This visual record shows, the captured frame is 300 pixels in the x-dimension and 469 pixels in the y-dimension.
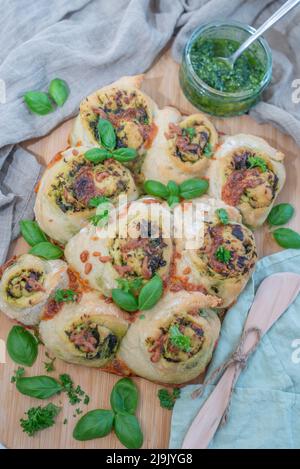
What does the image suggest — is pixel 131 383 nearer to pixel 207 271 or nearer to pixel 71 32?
pixel 207 271

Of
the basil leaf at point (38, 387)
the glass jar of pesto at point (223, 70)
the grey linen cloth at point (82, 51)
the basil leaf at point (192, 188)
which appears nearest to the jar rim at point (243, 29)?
the glass jar of pesto at point (223, 70)

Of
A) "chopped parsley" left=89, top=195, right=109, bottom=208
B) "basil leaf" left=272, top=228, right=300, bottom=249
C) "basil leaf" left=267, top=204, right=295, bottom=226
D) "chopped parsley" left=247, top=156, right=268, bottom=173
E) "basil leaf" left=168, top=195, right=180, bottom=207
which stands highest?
"chopped parsley" left=89, top=195, right=109, bottom=208

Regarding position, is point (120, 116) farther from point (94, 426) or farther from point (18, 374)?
point (94, 426)

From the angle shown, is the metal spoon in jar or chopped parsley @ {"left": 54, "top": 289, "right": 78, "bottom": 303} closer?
chopped parsley @ {"left": 54, "top": 289, "right": 78, "bottom": 303}

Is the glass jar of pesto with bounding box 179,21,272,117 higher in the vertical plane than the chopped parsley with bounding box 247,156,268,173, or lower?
higher

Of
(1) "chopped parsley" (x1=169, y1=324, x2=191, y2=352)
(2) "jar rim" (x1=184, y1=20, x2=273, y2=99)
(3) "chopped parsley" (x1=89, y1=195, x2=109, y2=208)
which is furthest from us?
(2) "jar rim" (x1=184, y1=20, x2=273, y2=99)

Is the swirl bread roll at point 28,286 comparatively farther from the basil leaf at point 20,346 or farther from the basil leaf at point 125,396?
the basil leaf at point 125,396

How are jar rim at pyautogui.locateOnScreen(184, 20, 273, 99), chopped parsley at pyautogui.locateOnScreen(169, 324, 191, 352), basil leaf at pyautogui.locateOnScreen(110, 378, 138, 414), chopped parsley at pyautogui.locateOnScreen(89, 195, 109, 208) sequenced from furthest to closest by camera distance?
jar rim at pyautogui.locateOnScreen(184, 20, 273, 99) < basil leaf at pyautogui.locateOnScreen(110, 378, 138, 414) < chopped parsley at pyautogui.locateOnScreen(89, 195, 109, 208) < chopped parsley at pyautogui.locateOnScreen(169, 324, 191, 352)

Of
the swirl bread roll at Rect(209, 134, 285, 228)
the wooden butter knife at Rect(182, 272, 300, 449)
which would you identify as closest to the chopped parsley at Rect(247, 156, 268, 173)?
the swirl bread roll at Rect(209, 134, 285, 228)

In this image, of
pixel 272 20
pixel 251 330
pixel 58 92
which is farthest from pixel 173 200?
pixel 272 20

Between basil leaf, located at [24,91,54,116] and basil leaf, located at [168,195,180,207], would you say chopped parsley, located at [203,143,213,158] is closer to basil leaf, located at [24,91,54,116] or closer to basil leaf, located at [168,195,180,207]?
basil leaf, located at [168,195,180,207]
